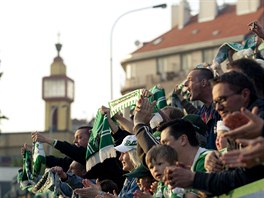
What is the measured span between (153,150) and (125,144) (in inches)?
70.5

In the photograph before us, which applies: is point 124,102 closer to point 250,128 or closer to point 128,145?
point 128,145

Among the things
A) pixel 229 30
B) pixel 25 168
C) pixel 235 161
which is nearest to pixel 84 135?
pixel 25 168

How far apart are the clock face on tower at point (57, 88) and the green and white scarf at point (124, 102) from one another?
118m

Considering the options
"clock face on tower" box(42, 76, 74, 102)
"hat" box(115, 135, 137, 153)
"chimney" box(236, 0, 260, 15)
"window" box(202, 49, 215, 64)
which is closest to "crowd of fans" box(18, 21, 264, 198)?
"hat" box(115, 135, 137, 153)

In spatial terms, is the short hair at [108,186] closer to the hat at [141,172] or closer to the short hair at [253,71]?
the hat at [141,172]

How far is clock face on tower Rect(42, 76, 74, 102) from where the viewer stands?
130 m

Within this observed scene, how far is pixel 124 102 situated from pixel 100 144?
549 mm

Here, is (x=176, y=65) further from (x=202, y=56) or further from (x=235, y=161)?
(x=235, y=161)

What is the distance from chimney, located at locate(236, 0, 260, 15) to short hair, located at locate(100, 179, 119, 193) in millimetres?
84895

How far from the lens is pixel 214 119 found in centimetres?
894

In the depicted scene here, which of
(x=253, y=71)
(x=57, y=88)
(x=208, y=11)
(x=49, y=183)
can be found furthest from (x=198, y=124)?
(x=57, y=88)

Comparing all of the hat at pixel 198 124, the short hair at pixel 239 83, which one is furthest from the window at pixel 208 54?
the short hair at pixel 239 83

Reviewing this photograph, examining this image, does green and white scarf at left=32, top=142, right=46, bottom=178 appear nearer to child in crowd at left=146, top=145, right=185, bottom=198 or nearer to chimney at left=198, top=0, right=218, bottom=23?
child in crowd at left=146, top=145, right=185, bottom=198

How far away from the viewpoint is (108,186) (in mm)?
10016
